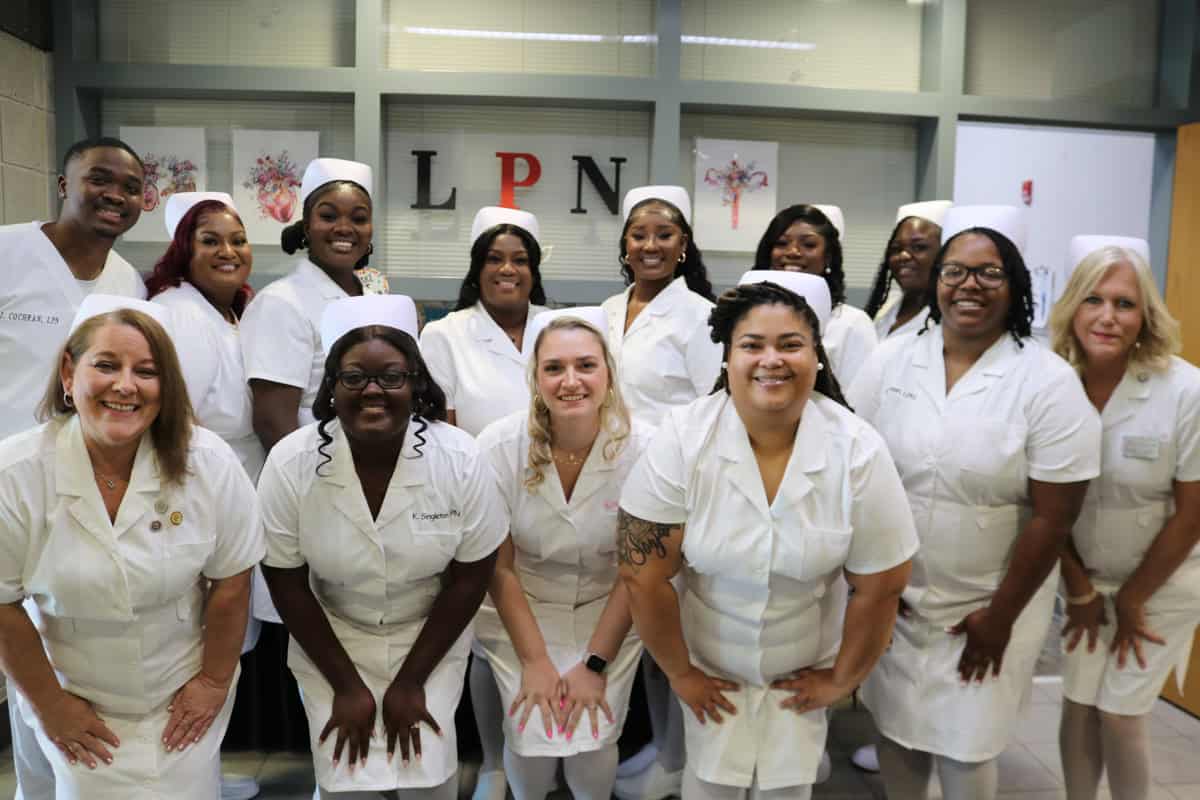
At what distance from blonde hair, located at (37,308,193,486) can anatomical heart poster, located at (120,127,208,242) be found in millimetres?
2329

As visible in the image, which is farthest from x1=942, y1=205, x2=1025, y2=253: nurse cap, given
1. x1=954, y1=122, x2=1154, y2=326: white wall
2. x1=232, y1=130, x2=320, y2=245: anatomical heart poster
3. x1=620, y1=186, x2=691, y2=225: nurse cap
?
x1=954, y1=122, x2=1154, y2=326: white wall

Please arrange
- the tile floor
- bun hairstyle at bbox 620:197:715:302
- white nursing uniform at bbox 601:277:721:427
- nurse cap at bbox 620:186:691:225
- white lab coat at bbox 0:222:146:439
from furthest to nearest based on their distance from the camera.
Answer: nurse cap at bbox 620:186:691:225, bun hairstyle at bbox 620:197:715:302, white nursing uniform at bbox 601:277:721:427, the tile floor, white lab coat at bbox 0:222:146:439

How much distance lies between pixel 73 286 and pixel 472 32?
2.14m

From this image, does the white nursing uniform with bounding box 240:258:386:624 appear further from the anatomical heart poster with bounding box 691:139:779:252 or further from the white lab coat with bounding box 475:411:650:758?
the anatomical heart poster with bounding box 691:139:779:252

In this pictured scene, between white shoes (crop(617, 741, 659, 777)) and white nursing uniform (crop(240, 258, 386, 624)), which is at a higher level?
white nursing uniform (crop(240, 258, 386, 624))

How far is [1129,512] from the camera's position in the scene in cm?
205

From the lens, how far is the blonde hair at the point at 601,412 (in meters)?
2.03

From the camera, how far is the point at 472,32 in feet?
12.2

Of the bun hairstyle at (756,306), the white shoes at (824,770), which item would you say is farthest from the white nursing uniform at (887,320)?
the white shoes at (824,770)

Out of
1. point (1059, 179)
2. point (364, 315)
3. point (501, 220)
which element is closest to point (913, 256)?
point (501, 220)

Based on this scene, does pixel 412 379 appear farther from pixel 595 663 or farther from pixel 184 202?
pixel 184 202

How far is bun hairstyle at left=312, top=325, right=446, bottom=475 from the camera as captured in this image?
5.82ft

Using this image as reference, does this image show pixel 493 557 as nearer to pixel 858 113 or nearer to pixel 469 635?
pixel 469 635

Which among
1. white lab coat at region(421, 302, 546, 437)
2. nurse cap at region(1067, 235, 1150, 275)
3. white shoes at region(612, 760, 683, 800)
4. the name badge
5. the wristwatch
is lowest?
white shoes at region(612, 760, 683, 800)
